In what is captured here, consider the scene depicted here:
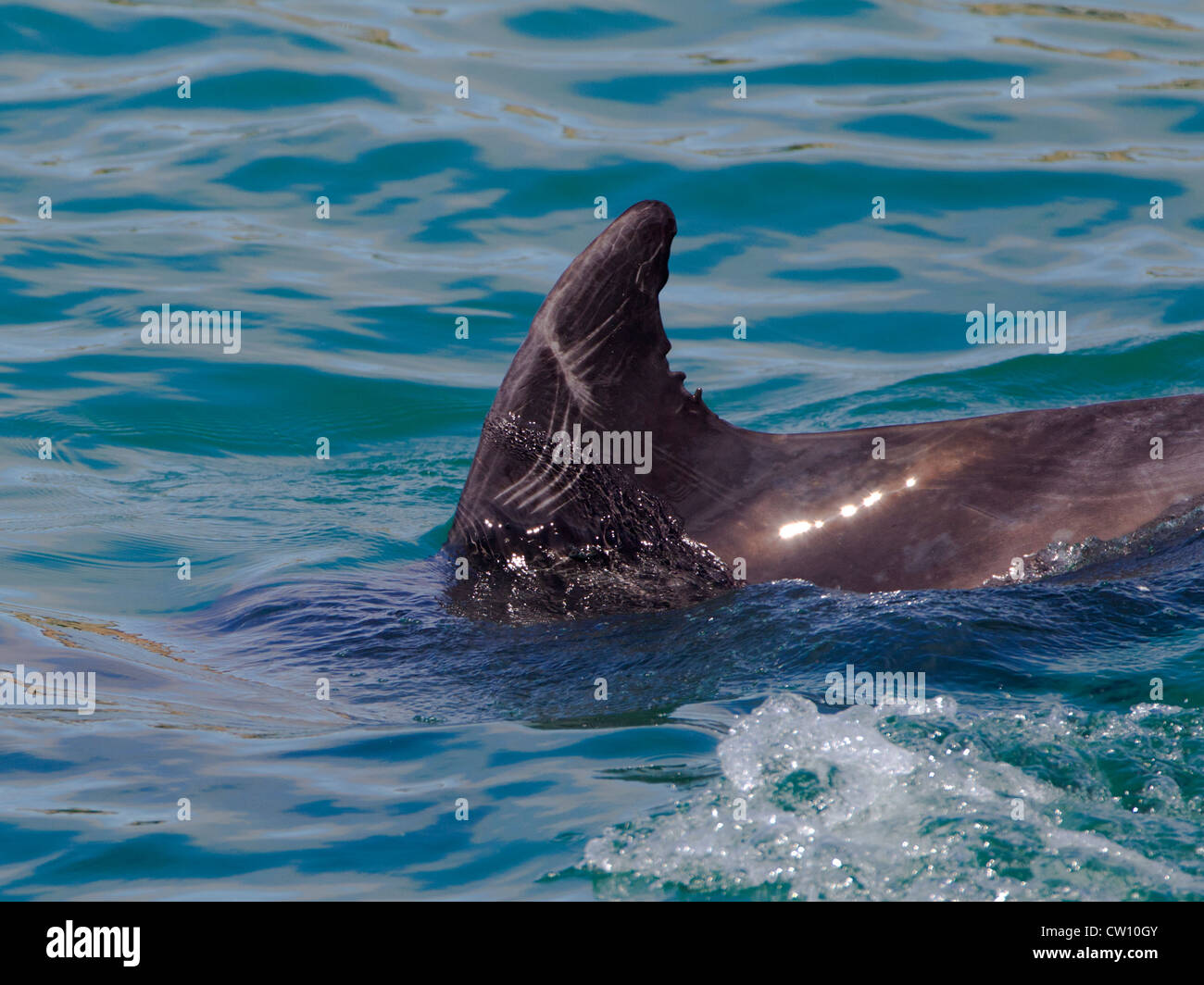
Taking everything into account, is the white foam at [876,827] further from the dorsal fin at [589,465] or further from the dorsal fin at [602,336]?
the dorsal fin at [602,336]

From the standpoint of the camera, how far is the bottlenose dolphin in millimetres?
4762

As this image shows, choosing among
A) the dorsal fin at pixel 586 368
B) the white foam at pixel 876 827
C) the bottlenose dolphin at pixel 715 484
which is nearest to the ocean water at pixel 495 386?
the white foam at pixel 876 827

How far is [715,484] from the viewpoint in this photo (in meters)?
4.96

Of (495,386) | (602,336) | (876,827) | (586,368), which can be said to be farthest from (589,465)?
(495,386)

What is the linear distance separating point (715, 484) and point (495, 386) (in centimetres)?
458

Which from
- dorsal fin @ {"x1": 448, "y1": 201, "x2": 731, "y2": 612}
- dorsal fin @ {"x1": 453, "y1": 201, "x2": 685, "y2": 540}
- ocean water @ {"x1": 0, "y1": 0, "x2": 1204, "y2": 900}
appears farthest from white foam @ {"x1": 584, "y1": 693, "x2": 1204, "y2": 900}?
dorsal fin @ {"x1": 453, "y1": 201, "x2": 685, "y2": 540}

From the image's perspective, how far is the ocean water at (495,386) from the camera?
12.1 ft

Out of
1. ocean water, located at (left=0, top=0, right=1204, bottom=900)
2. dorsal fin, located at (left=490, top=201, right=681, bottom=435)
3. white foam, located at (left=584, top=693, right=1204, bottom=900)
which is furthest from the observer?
dorsal fin, located at (left=490, top=201, right=681, bottom=435)

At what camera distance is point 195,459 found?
8.48m

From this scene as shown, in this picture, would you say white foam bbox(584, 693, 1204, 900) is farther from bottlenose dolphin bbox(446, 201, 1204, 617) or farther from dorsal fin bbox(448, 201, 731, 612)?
dorsal fin bbox(448, 201, 731, 612)

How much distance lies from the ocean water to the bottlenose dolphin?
16 centimetres

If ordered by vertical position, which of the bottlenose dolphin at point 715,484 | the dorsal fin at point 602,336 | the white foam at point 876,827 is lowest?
the white foam at point 876,827

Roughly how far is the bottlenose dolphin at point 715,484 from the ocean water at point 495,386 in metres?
0.16

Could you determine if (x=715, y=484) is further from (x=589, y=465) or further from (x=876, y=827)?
(x=876, y=827)
